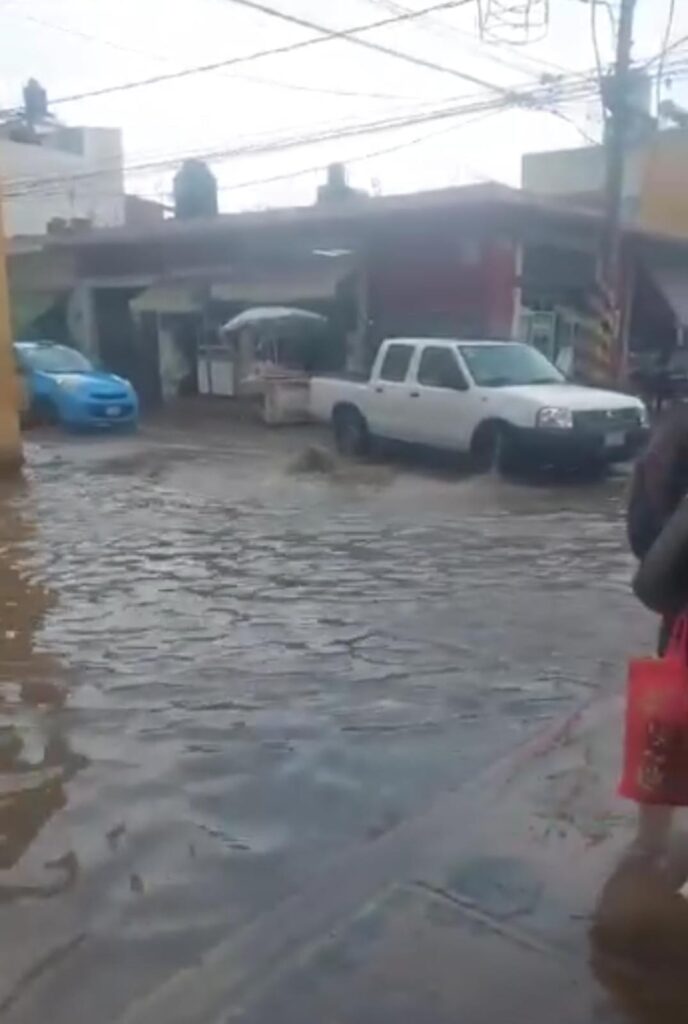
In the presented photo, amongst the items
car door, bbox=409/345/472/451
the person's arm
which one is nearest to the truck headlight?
car door, bbox=409/345/472/451

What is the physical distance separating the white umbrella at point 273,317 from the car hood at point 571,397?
388 inches

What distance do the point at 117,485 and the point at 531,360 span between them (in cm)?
542

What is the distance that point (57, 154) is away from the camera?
58.8m

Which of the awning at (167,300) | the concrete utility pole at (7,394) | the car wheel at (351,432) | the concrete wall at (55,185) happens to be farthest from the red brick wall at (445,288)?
the concrete wall at (55,185)

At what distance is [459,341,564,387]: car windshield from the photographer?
14008 mm

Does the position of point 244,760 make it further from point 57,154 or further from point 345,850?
point 57,154

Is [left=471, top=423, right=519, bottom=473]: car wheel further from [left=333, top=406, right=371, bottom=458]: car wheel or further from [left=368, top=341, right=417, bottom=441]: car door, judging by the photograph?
[left=333, top=406, right=371, bottom=458]: car wheel

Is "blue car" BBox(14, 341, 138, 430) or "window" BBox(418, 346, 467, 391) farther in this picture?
"blue car" BBox(14, 341, 138, 430)

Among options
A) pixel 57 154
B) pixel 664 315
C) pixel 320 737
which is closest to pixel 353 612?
pixel 320 737

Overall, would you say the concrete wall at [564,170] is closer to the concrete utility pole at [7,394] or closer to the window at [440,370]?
the window at [440,370]

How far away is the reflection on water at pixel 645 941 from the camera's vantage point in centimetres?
305

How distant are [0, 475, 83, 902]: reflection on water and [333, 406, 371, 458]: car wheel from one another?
8103mm

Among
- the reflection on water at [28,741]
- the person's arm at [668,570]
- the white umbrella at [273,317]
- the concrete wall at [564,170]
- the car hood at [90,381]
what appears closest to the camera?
the person's arm at [668,570]

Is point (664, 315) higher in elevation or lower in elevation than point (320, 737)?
higher
